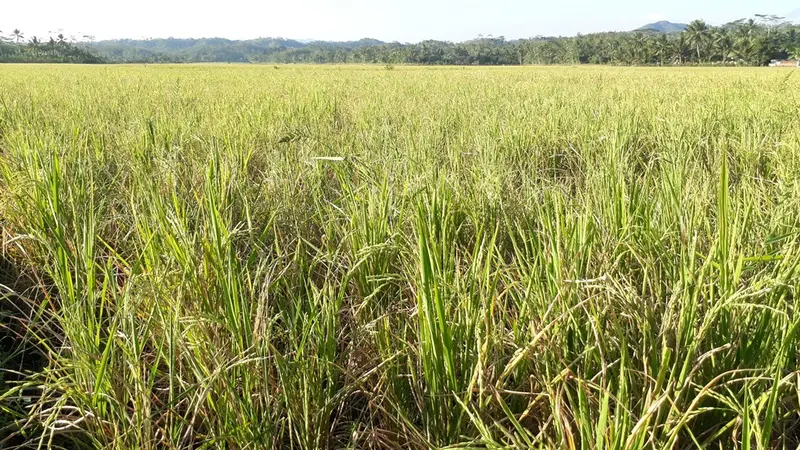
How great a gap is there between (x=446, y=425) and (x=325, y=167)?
5.13 feet

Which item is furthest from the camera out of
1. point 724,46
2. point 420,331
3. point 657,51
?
point 657,51

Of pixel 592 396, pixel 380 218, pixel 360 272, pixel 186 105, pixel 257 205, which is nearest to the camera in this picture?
pixel 592 396

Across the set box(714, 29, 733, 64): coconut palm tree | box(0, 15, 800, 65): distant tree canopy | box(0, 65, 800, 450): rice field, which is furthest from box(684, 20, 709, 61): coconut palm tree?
box(0, 65, 800, 450): rice field

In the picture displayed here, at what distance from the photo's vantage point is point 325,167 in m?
2.28

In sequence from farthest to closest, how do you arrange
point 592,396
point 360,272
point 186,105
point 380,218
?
1. point 186,105
2. point 380,218
3. point 360,272
4. point 592,396

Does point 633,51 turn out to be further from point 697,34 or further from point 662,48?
point 697,34

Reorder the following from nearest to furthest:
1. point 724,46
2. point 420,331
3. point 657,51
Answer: point 420,331 → point 724,46 → point 657,51

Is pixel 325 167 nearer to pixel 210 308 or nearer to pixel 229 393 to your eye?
pixel 210 308

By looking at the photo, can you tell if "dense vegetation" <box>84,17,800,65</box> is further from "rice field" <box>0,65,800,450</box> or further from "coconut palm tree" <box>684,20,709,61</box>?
"rice field" <box>0,65,800,450</box>

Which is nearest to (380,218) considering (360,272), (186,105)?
(360,272)

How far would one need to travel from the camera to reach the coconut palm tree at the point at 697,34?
58.7 meters

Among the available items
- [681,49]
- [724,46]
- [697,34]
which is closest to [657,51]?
[681,49]

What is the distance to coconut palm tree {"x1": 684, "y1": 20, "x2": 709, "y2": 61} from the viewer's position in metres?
58.7

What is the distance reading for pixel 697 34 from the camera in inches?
2329
